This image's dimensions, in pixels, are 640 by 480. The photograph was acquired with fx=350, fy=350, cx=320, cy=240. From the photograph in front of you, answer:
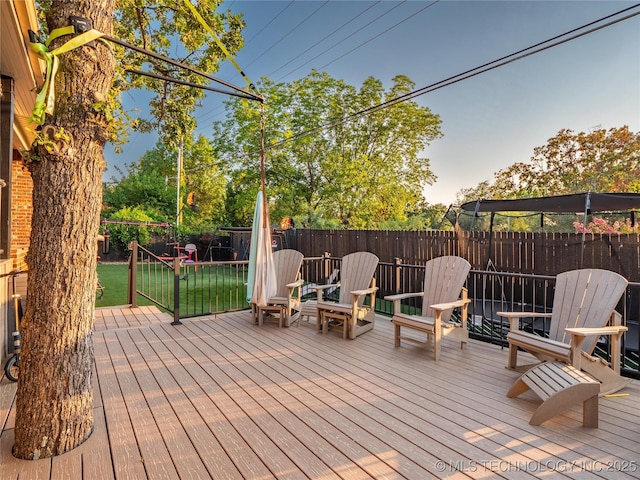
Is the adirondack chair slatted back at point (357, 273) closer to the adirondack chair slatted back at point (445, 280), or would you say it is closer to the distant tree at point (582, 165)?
the adirondack chair slatted back at point (445, 280)

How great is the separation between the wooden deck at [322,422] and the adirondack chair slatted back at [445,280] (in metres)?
0.63

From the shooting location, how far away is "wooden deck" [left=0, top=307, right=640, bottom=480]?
6.44 ft

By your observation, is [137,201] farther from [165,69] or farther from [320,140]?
[165,69]

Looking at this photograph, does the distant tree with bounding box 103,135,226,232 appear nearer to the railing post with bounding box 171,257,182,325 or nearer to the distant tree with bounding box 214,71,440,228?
the distant tree with bounding box 214,71,440,228

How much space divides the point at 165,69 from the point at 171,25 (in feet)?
3.20

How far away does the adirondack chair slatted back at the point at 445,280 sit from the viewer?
4203mm

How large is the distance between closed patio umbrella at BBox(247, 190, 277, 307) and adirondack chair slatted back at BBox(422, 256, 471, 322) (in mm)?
2133

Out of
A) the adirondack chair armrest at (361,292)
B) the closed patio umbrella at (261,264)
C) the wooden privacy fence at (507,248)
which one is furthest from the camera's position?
the wooden privacy fence at (507,248)

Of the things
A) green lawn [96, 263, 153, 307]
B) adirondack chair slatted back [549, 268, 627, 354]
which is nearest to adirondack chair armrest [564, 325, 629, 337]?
adirondack chair slatted back [549, 268, 627, 354]

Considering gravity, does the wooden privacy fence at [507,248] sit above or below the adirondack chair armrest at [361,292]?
above

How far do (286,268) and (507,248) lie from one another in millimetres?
4892

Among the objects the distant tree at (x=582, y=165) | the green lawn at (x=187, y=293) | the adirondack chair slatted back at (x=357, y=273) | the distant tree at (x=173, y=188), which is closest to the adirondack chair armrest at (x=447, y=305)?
the adirondack chair slatted back at (x=357, y=273)

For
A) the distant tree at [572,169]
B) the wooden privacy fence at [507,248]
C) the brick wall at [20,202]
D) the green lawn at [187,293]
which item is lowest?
the green lawn at [187,293]

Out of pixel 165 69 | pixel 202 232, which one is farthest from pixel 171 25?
pixel 202 232
